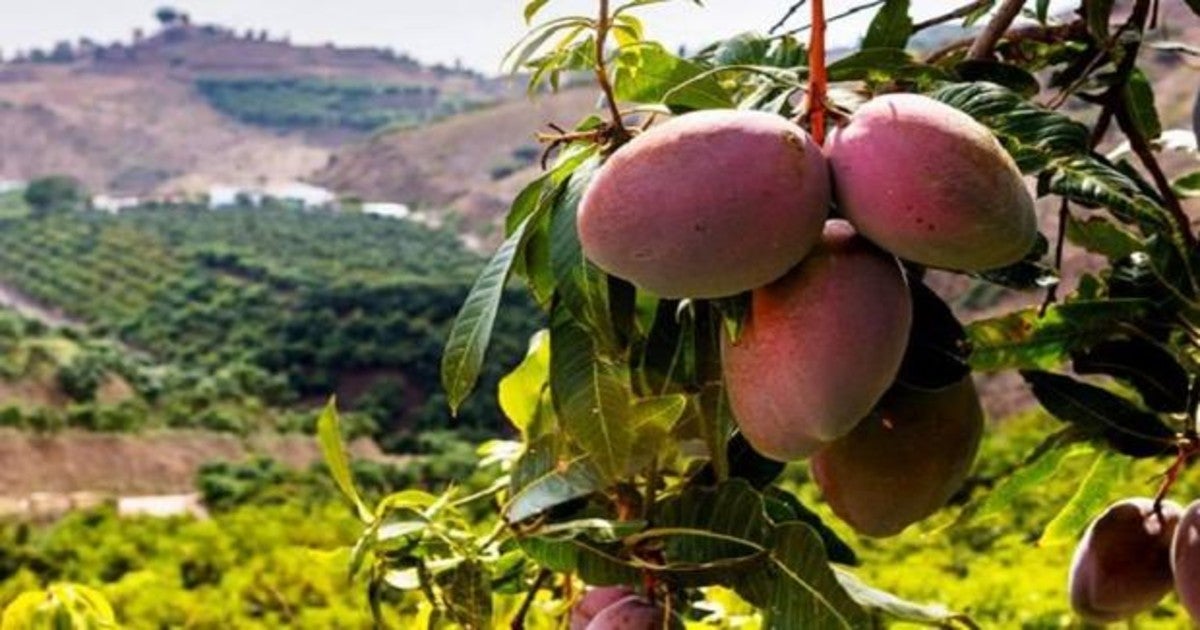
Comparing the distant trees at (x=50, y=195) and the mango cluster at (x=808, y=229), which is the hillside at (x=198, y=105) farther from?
the mango cluster at (x=808, y=229)

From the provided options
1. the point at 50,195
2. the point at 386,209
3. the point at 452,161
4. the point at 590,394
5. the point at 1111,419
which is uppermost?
the point at 590,394

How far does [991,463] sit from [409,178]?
34276mm

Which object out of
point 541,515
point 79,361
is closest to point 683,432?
point 541,515

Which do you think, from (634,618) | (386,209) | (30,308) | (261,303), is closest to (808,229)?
(634,618)

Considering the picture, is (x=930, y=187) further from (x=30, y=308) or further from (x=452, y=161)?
(x=452, y=161)

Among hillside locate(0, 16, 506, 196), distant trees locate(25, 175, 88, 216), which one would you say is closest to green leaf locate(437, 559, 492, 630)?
distant trees locate(25, 175, 88, 216)

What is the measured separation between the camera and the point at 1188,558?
73 cm

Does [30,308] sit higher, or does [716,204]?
[716,204]

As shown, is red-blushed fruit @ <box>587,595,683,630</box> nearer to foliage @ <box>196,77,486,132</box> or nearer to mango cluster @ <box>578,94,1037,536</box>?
mango cluster @ <box>578,94,1037,536</box>

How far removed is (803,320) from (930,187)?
57 mm

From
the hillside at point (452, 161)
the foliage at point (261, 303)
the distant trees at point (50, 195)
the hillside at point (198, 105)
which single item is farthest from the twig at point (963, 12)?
the hillside at point (198, 105)

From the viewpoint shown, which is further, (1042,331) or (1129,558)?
(1129,558)

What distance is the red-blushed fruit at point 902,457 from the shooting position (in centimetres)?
56

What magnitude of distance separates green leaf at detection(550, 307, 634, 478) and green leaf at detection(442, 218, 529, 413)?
0.09 feet
